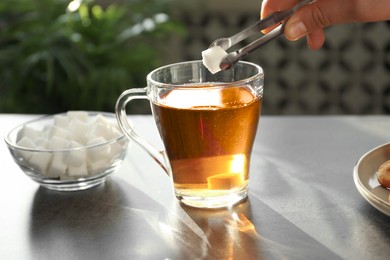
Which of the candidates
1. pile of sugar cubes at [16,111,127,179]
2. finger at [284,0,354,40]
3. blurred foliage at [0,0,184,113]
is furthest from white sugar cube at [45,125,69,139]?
blurred foliage at [0,0,184,113]

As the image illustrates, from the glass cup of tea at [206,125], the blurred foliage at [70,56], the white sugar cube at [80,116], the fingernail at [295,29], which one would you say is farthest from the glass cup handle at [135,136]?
the blurred foliage at [70,56]

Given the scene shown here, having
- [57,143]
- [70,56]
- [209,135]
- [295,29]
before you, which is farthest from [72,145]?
[70,56]

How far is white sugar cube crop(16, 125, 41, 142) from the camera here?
0.96 m

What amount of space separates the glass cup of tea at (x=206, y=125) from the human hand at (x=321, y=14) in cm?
8

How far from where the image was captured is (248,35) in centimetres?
83

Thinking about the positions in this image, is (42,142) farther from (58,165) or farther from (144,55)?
(144,55)

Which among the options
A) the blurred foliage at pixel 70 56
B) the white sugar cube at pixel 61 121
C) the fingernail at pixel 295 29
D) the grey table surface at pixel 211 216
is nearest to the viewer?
the grey table surface at pixel 211 216

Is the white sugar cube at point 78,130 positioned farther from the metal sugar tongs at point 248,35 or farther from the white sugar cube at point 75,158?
the metal sugar tongs at point 248,35

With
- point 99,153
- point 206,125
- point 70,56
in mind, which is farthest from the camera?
point 70,56

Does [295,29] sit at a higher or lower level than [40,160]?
higher

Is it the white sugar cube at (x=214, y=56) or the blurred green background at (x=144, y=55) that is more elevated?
the white sugar cube at (x=214, y=56)

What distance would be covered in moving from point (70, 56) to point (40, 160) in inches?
52.1

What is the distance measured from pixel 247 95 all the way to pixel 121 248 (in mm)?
233

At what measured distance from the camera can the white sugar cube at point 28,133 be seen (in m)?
0.96
